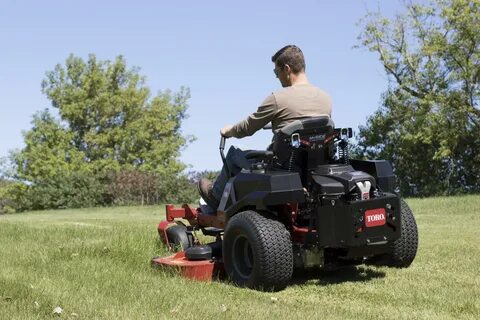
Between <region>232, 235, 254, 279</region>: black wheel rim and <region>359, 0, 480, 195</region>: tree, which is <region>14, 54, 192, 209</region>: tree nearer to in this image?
<region>359, 0, 480, 195</region>: tree

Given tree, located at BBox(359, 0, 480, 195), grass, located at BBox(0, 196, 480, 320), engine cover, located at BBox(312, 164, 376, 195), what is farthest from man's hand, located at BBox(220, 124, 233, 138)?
tree, located at BBox(359, 0, 480, 195)

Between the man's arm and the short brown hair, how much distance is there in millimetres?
325

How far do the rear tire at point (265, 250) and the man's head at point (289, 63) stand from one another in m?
1.19

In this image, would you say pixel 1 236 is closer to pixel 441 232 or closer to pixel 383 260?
pixel 383 260

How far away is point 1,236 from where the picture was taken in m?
8.57

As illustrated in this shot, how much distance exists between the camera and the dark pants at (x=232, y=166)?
6008 millimetres

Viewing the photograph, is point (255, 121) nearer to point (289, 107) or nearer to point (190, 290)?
point (289, 107)

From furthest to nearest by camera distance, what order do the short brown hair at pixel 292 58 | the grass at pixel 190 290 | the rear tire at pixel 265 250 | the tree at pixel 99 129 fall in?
1. the tree at pixel 99 129
2. the short brown hair at pixel 292 58
3. the rear tire at pixel 265 250
4. the grass at pixel 190 290

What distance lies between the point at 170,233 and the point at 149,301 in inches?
96.6

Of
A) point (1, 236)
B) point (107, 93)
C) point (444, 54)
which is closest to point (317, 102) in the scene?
point (1, 236)

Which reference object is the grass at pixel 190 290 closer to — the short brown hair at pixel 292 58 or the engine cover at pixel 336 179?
the engine cover at pixel 336 179

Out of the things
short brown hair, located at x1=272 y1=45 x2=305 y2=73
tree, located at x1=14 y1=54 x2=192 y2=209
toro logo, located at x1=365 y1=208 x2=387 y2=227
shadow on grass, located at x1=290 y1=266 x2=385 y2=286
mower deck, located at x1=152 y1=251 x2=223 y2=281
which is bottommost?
shadow on grass, located at x1=290 y1=266 x2=385 y2=286

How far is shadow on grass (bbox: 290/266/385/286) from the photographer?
5.76 meters

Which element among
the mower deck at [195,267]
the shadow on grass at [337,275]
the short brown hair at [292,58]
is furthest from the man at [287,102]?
the shadow on grass at [337,275]
